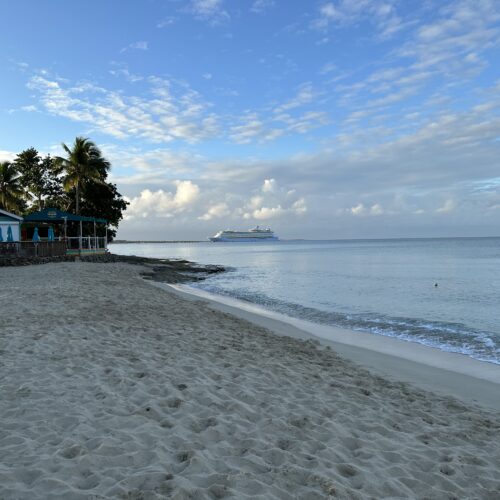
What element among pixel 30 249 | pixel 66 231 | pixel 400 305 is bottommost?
pixel 400 305

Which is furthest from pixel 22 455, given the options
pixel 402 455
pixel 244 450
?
pixel 402 455

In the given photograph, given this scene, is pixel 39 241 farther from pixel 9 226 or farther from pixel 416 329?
pixel 416 329

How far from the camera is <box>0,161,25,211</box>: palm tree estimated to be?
4291 cm

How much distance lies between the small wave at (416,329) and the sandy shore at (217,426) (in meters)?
4.02

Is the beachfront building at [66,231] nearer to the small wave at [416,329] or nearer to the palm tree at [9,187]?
the palm tree at [9,187]

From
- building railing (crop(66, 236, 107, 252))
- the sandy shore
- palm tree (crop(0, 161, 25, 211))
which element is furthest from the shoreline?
palm tree (crop(0, 161, 25, 211))

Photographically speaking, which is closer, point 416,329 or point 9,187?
point 416,329

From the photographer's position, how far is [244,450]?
3.99 meters

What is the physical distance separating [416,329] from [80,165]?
35.2 m

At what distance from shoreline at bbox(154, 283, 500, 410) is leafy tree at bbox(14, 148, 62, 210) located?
4173cm

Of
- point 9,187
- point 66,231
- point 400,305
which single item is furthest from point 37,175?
point 400,305

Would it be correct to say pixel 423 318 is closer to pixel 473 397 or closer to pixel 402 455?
pixel 473 397

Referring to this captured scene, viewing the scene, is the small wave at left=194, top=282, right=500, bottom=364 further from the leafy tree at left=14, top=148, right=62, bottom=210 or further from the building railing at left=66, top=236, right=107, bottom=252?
the leafy tree at left=14, top=148, right=62, bottom=210

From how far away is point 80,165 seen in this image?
132ft
